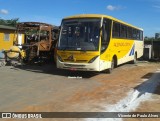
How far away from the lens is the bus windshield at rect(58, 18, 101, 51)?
15172mm

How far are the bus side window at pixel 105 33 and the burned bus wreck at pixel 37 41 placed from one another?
554 cm

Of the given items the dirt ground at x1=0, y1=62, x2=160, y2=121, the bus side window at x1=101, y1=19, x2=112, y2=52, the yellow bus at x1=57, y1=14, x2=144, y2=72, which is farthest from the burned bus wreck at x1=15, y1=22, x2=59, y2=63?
the dirt ground at x1=0, y1=62, x2=160, y2=121

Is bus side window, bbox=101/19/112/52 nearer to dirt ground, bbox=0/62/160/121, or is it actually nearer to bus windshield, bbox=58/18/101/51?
bus windshield, bbox=58/18/101/51

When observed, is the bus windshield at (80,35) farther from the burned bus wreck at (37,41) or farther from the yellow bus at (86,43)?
the burned bus wreck at (37,41)

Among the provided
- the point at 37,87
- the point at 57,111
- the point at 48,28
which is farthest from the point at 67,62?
the point at 57,111

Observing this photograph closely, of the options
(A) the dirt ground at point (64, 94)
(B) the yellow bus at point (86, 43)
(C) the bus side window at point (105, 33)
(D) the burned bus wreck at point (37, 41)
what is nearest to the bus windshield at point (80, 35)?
(B) the yellow bus at point (86, 43)

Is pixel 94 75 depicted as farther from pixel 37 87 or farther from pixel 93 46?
pixel 37 87

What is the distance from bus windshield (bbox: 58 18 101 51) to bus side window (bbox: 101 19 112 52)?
1.36 ft

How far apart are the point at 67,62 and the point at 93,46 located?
1595 mm

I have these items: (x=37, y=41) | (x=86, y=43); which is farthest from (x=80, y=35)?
(x=37, y=41)

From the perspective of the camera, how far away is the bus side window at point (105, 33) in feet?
51.0

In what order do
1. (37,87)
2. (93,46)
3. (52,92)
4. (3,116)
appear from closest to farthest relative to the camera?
(3,116) → (52,92) → (37,87) → (93,46)

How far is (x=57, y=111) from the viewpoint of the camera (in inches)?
328

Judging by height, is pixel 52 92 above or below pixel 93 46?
below
